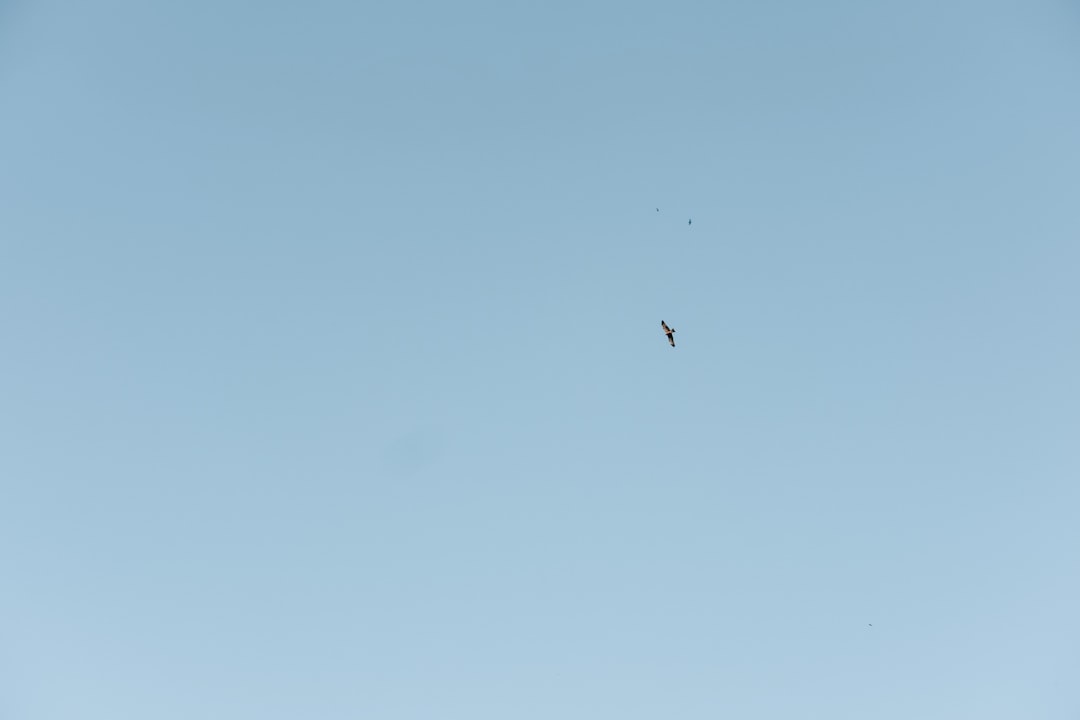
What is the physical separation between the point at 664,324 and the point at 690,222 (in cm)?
1199

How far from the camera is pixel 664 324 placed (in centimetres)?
7450

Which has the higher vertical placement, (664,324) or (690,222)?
(690,222)

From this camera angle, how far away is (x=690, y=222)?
74.1m
